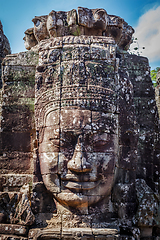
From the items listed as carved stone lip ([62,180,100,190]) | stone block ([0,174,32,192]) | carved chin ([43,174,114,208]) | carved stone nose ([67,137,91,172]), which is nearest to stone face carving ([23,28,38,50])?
carved stone nose ([67,137,91,172])

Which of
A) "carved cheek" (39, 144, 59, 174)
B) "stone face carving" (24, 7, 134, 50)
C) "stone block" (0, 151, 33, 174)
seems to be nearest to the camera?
"carved cheek" (39, 144, 59, 174)

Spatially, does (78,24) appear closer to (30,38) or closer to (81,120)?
(30,38)

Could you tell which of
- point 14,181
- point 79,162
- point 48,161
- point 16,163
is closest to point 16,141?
point 16,163

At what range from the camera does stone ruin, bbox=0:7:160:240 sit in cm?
462

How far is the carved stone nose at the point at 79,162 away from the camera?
4578 millimetres

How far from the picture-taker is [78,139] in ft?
15.5

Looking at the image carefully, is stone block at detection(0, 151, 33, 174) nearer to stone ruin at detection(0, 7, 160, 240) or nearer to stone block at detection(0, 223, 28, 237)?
stone ruin at detection(0, 7, 160, 240)

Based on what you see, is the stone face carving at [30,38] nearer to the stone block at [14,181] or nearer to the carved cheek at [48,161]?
the carved cheek at [48,161]

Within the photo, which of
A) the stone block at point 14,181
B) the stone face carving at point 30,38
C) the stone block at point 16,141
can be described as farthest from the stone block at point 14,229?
the stone face carving at point 30,38

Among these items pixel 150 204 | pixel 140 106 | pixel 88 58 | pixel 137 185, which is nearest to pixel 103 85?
pixel 88 58

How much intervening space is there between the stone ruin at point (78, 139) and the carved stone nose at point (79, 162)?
0.02 meters

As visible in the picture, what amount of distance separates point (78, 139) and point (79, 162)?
16.4 inches

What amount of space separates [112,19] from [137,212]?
4.25 meters

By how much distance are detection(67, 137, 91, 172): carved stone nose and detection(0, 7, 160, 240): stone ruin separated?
0.06 feet
